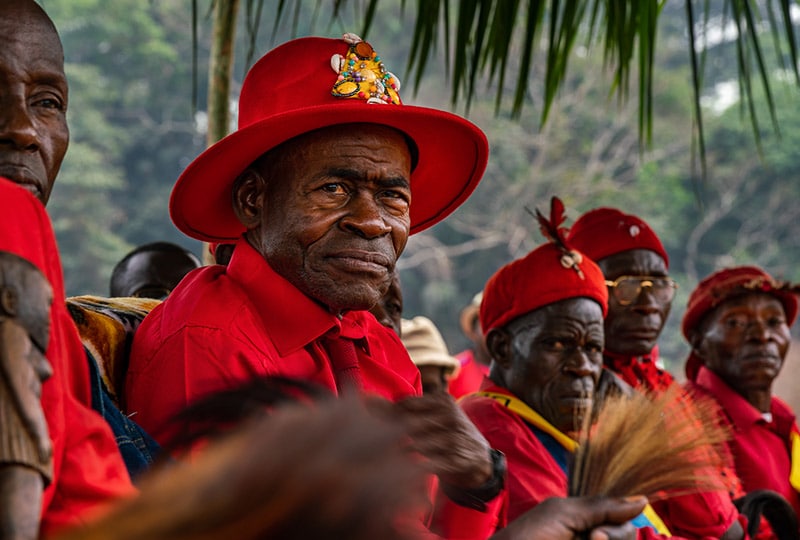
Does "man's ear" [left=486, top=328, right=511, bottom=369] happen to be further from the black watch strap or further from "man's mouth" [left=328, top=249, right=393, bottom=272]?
the black watch strap

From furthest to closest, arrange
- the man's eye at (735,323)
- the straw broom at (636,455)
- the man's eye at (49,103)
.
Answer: the man's eye at (735,323) → the straw broom at (636,455) → the man's eye at (49,103)

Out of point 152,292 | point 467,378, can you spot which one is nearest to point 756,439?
point 467,378

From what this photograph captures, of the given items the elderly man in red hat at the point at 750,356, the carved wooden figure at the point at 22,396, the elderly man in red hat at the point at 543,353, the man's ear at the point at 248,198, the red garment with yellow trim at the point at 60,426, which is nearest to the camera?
the carved wooden figure at the point at 22,396

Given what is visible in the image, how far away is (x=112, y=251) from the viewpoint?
16812 millimetres

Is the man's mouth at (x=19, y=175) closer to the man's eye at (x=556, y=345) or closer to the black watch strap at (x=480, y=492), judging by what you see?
the black watch strap at (x=480, y=492)

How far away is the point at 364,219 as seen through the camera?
2.04 metres

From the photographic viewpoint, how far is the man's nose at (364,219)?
2033 millimetres

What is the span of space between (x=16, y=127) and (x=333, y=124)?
633 mm

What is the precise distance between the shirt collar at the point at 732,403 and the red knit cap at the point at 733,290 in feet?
0.86

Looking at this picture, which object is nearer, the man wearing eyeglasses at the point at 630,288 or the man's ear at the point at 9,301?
the man's ear at the point at 9,301

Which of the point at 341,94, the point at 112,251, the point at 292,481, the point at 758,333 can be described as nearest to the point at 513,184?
the point at 112,251

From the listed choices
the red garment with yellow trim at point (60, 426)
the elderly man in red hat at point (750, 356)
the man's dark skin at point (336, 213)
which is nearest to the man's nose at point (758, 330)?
the elderly man in red hat at point (750, 356)

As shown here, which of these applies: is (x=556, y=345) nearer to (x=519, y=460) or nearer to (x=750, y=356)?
(x=519, y=460)

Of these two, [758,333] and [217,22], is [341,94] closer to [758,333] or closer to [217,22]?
[217,22]
